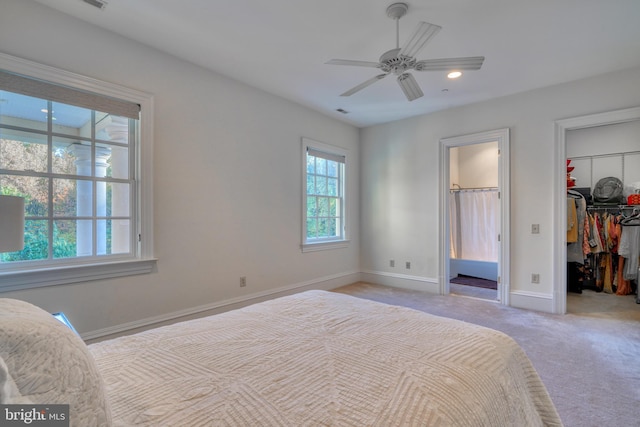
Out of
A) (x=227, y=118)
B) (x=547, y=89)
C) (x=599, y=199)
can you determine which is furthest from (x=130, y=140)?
(x=599, y=199)

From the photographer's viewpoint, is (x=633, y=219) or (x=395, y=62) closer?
(x=395, y=62)

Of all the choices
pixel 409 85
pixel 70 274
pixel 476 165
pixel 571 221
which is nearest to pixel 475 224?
pixel 476 165

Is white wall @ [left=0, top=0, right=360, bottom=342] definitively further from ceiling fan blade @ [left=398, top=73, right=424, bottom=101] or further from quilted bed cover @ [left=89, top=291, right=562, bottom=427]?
ceiling fan blade @ [left=398, top=73, right=424, bottom=101]

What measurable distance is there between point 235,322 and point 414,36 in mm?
2013

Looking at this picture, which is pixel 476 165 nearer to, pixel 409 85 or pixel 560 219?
pixel 560 219

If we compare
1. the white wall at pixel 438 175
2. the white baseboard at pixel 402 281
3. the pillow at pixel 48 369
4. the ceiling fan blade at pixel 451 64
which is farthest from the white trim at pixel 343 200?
the pillow at pixel 48 369

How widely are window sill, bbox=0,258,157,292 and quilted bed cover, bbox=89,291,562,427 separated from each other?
1438mm

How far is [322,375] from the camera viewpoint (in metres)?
0.98

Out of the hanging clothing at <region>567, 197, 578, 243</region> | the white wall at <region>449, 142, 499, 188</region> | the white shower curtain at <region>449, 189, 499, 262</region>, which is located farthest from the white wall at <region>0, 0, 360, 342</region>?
the hanging clothing at <region>567, 197, 578, 243</region>

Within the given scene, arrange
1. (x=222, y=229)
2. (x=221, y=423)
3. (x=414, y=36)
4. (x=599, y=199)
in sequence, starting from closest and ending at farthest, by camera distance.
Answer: (x=221, y=423), (x=414, y=36), (x=222, y=229), (x=599, y=199)

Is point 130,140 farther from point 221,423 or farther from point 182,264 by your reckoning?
point 221,423

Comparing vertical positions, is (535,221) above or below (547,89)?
below

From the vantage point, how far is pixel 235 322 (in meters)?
1.46

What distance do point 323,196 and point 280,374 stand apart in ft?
12.3
